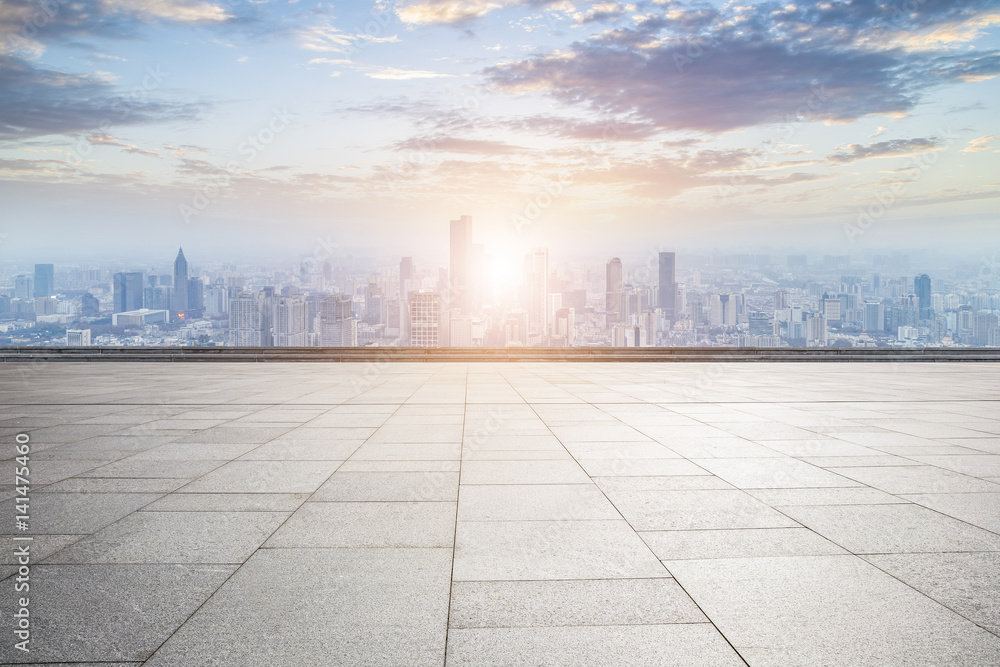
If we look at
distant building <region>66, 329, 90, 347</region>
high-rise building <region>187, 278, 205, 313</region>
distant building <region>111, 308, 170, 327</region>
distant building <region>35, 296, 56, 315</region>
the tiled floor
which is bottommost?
the tiled floor

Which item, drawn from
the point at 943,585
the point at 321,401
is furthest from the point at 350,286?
the point at 943,585

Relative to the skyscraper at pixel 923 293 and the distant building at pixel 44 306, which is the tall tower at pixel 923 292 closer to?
the skyscraper at pixel 923 293

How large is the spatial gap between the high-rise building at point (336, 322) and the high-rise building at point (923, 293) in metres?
49.6

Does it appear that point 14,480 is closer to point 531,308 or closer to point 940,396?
point 940,396

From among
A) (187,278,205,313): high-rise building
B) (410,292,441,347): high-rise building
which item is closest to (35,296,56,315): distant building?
Result: (187,278,205,313): high-rise building

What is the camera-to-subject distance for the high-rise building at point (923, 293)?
175 ft

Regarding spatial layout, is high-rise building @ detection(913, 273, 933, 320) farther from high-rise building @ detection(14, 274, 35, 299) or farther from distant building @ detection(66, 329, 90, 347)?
high-rise building @ detection(14, 274, 35, 299)

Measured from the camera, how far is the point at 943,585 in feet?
13.7

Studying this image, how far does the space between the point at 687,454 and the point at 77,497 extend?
747 centimetres

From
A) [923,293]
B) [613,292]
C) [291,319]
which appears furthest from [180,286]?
[923,293]

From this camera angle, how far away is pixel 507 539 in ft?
16.6

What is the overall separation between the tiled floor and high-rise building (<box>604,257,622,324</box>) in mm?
47347

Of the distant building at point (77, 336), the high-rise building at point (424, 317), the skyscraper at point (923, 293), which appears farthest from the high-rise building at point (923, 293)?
the distant building at point (77, 336)

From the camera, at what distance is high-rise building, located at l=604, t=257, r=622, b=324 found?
5941cm
